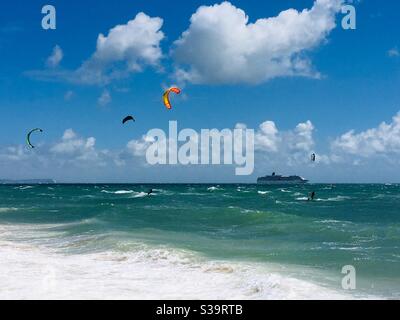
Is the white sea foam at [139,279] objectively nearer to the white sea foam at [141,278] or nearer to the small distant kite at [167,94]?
the white sea foam at [141,278]

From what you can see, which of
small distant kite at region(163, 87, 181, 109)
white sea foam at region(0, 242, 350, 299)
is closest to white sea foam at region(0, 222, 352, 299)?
white sea foam at region(0, 242, 350, 299)

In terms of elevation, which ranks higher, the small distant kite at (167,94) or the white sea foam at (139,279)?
the small distant kite at (167,94)

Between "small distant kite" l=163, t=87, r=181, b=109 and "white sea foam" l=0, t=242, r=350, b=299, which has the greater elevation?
"small distant kite" l=163, t=87, r=181, b=109

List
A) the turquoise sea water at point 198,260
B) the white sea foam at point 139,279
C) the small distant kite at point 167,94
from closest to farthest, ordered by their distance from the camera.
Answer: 1. the white sea foam at point 139,279
2. the turquoise sea water at point 198,260
3. the small distant kite at point 167,94

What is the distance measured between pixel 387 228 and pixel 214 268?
16.2m

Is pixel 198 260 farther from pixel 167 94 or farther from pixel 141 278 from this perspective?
pixel 167 94

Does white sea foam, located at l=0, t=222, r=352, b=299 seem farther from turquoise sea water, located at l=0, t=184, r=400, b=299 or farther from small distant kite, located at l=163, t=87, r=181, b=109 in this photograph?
small distant kite, located at l=163, t=87, r=181, b=109

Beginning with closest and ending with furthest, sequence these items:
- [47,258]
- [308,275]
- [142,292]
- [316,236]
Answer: [142,292], [308,275], [47,258], [316,236]

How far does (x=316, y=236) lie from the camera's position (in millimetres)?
23500

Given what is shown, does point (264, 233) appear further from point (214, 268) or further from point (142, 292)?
point (142, 292)

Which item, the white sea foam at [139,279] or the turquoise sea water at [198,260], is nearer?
the white sea foam at [139,279]

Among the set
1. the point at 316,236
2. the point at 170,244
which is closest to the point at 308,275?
the point at 170,244

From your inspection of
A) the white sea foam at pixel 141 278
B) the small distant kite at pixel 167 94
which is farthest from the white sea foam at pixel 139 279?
the small distant kite at pixel 167 94

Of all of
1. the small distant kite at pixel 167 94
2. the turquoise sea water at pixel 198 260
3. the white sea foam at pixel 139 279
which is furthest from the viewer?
the small distant kite at pixel 167 94
